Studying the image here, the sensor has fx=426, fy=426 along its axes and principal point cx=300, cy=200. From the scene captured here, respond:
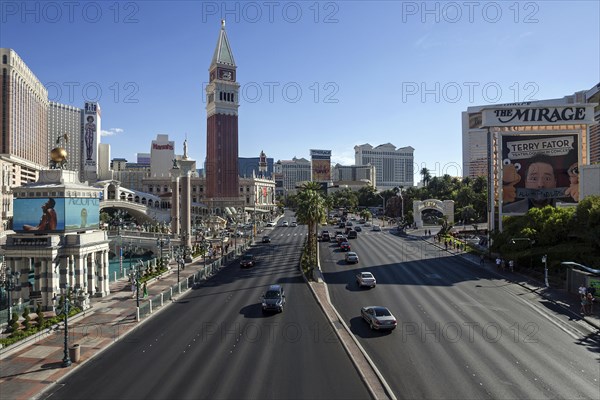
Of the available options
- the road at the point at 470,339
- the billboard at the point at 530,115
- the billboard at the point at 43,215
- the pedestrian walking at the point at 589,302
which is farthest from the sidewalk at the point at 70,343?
the billboard at the point at 530,115

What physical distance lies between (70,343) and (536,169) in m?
56.9

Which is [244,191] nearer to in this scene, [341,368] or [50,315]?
[50,315]

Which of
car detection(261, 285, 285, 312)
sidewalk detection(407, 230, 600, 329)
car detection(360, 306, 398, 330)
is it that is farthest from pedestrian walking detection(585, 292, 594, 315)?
car detection(261, 285, 285, 312)

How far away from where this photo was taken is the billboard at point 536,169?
186 feet

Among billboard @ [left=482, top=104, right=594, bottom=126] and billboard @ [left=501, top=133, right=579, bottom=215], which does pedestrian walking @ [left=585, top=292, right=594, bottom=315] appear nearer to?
billboard @ [left=501, top=133, right=579, bottom=215]

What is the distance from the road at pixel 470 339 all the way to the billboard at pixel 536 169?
19.5 metres

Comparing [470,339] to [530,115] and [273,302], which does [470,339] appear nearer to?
[273,302]

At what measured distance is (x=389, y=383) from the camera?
1759 cm

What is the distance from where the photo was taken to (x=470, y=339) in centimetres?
2309

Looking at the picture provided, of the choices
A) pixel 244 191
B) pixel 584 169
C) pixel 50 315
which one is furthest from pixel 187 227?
pixel 244 191

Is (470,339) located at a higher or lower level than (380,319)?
lower

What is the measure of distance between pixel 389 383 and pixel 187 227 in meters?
58.5

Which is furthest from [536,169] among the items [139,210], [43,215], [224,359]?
[139,210]

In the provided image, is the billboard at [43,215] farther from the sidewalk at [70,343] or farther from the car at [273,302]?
the car at [273,302]
